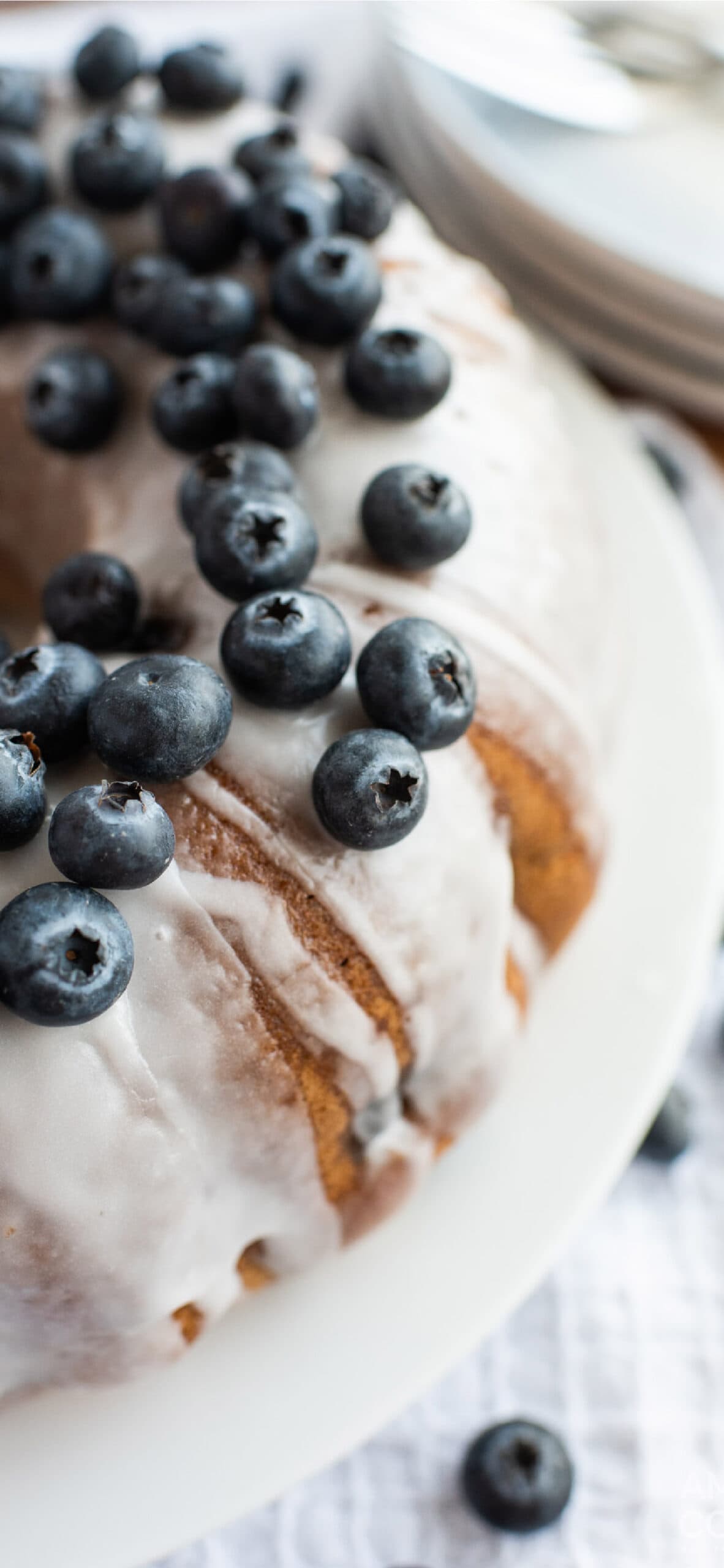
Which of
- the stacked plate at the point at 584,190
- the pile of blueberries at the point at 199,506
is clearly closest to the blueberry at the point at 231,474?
the pile of blueberries at the point at 199,506

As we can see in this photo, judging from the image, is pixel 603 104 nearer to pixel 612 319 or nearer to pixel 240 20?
pixel 612 319

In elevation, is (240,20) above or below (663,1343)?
above

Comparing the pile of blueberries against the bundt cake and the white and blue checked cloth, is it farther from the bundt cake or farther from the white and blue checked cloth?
the white and blue checked cloth

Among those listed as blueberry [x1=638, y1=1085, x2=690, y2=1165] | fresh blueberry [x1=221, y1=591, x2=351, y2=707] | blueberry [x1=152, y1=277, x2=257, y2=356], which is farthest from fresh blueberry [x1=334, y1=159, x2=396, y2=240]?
blueberry [x1=638, y1=1085, x2=690, y2=1165]

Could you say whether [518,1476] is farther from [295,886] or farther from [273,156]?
[273,156]

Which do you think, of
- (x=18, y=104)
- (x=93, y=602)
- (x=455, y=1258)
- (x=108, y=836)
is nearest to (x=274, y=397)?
(x=93, y=602)

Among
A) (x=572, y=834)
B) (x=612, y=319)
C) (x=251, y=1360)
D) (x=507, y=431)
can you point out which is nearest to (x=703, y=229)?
(x=612, y=319)

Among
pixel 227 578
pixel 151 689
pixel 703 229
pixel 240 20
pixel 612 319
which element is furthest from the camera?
pixel 240 20
